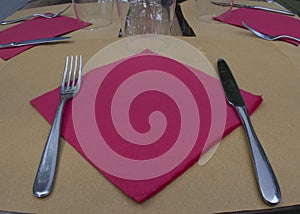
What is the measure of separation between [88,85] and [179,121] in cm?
17

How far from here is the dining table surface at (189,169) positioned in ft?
0.91

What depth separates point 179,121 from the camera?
0.37 meters

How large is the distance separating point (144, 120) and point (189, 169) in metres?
0.09

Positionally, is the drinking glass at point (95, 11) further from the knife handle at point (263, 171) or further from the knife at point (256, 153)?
the knife handle at point (263, 171)

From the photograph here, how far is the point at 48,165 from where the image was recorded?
1.04 ft

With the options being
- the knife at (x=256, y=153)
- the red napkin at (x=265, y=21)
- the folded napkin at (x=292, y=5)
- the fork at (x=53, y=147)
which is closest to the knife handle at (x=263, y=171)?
the knife at (x=256, y=153)

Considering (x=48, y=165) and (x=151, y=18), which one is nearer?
(x=48, y=165)

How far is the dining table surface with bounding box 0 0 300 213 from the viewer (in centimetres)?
28

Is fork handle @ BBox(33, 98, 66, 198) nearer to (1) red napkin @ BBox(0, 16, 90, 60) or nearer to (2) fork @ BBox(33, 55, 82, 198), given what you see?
(2) fork @ BBox(33, 55, 82, 198)

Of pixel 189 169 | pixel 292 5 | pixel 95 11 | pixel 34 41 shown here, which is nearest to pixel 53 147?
pixel 189 169

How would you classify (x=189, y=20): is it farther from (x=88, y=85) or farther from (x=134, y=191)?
(x=134, y=191)

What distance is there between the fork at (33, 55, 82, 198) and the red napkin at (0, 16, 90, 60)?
0.71 feet

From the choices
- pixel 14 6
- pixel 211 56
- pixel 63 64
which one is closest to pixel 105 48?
pixel 63 64

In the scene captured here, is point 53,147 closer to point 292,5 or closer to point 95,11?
point 95,11
